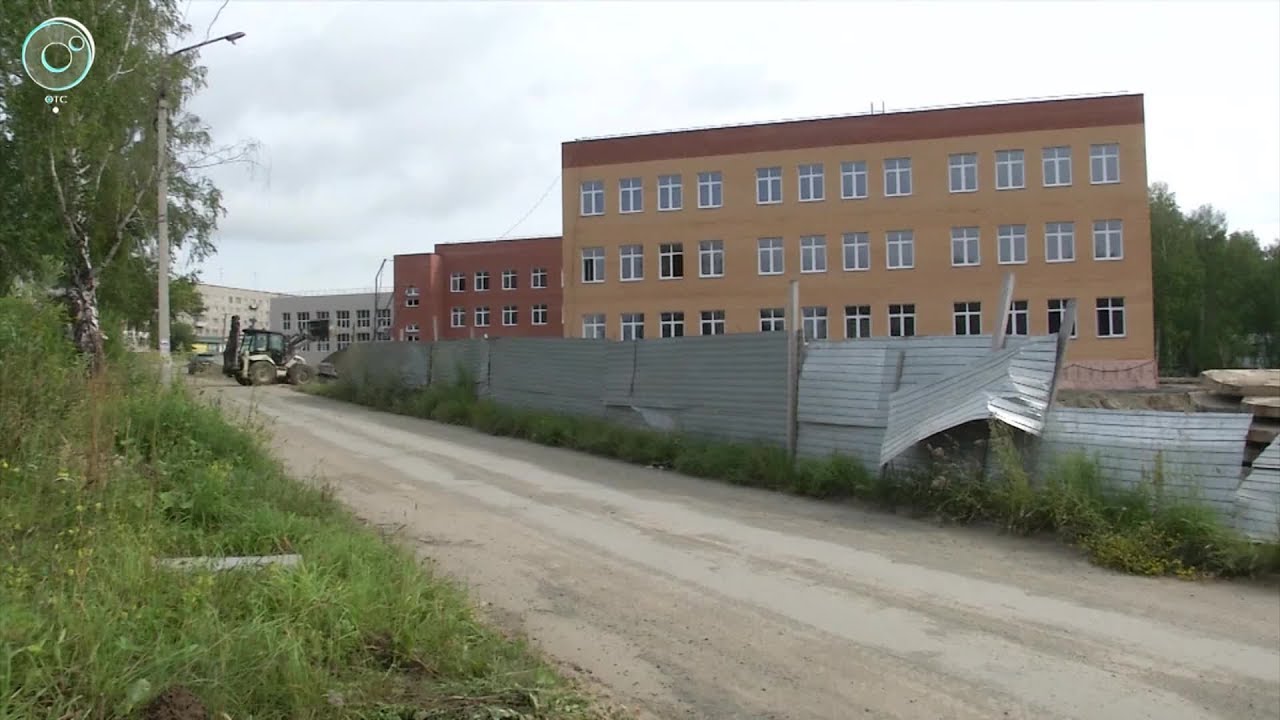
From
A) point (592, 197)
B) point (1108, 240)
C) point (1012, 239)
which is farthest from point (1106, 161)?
point (592, 197)

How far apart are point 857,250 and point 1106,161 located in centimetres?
1226

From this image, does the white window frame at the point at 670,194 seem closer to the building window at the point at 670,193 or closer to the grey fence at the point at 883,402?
the building window at the point at 670,193

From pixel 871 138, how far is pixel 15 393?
43.2m

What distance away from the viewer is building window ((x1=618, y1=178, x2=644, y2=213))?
48.9 metres

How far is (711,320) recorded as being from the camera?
47.9 m

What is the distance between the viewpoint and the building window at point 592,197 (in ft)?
163

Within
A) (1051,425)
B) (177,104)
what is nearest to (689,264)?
(177,104)

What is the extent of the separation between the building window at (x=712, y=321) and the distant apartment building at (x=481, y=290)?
28.6 meters

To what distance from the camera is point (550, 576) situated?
7301 millimetres

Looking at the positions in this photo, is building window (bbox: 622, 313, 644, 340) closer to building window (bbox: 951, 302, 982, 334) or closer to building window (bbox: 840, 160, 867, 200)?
building window (bbox: 840, 160, 867, 200)

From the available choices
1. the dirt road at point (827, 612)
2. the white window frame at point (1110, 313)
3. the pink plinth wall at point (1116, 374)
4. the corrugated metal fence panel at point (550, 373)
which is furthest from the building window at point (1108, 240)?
the dirt road at point (827, 612)

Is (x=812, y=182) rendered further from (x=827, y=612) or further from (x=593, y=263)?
(x=827, y=612)

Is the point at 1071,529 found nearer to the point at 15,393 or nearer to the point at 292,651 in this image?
the point at 292,651

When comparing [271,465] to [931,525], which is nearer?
[271,465]
